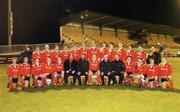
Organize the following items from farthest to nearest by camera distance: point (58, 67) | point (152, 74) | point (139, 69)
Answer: point (139, 69)
point (58, 67)
point (152, 74)

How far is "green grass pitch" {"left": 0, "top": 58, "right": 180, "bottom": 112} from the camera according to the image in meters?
12.7

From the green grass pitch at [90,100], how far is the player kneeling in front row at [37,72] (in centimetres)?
61

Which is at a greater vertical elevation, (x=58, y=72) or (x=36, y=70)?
(x=36, y=70)

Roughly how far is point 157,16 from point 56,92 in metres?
54.5

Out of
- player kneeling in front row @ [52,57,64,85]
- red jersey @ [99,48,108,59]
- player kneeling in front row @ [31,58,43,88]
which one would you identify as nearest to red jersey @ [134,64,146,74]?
red jersey @ [99,48,108,59]

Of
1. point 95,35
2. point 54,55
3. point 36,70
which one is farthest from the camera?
point 95,35

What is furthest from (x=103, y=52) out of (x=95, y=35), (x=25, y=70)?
(x=95, y=35)

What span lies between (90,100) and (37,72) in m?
4.04

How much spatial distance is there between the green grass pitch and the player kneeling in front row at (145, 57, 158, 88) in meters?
0.78

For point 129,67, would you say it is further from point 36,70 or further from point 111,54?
point 36,70

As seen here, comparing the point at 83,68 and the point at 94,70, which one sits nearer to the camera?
the point at 83,68

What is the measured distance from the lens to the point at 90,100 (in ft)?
46.4

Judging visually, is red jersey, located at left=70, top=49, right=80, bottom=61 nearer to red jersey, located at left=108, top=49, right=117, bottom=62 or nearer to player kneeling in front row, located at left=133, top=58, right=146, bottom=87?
red jersey, located at left=108, top=49, right=117, bottom=62

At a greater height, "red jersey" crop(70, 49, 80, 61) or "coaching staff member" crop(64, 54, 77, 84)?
"red jersey" crop(70, 49, 80, 61)
